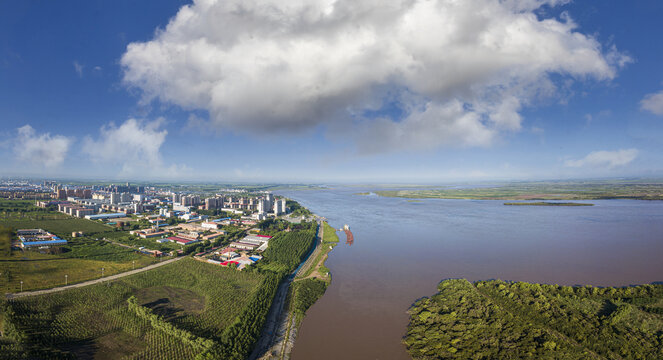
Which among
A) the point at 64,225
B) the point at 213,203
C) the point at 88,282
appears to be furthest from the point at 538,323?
the point at 213,203

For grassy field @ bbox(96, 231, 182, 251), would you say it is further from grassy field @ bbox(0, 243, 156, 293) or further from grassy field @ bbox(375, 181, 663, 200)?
grassy field @ bbox(375, 181, 663, 200)

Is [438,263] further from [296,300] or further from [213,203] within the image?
[213,203]

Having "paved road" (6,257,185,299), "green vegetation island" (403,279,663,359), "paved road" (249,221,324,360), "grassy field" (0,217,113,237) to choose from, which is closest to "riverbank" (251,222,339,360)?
"paved road" (249,221,324,360)

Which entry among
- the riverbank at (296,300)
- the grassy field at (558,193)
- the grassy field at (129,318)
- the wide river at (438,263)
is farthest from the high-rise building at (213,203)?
the grassy field at (558,193)

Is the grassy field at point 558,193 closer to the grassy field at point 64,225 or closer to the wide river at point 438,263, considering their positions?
the wide river at point 438,263

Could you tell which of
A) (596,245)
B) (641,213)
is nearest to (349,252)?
(596,245)

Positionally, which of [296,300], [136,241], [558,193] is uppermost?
[558,193]
